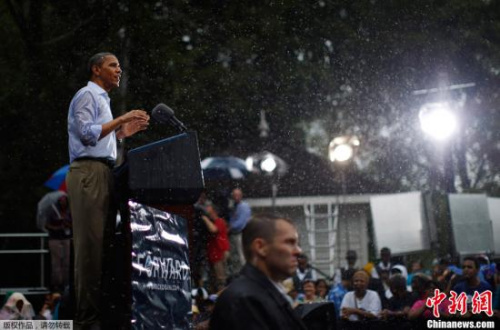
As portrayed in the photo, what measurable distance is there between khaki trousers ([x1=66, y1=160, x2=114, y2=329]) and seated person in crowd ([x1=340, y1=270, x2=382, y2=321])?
228 inches

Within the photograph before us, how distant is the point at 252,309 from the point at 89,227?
1833 mm

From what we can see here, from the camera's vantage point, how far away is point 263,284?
162 inches

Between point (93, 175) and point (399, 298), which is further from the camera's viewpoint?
point (399, 298)

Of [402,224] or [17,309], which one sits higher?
[402,224]

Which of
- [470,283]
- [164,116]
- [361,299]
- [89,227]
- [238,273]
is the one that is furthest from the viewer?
[361,299]

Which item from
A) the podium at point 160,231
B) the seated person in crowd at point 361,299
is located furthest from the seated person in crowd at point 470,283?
the podium at point 160,231

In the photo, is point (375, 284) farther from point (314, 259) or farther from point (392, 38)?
point (314, 259)

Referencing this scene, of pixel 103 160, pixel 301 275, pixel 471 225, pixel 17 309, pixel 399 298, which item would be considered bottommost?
pixel 399 298

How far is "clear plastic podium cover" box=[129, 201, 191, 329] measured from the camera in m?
5.26

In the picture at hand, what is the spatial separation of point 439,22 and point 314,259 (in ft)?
21.5

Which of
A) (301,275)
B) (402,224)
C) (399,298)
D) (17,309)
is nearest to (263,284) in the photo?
(399,298)

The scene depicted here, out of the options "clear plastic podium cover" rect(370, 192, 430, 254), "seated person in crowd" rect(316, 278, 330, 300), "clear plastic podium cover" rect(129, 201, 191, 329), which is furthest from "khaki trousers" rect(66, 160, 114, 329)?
"clear plastic podium cover" rect(370, 192, 430, 254)

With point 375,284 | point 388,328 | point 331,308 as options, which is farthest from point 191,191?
point 375,284

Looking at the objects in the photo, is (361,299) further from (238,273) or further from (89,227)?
(89,227)
